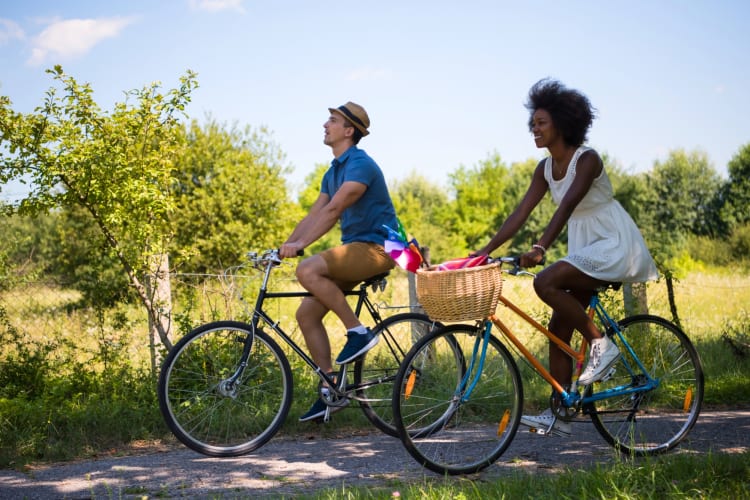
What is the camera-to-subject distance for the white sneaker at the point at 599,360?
14.5ft

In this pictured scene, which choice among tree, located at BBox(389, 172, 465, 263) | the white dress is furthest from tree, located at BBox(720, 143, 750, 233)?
the white dress

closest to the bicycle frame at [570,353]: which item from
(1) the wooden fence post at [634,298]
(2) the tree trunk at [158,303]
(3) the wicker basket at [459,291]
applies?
(3) the wicker basket at [459,291]

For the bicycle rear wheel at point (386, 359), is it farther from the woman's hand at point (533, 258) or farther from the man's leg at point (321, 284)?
the woman's hand at point (533, 258)

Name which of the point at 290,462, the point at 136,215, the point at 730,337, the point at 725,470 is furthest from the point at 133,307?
the point at 730,337

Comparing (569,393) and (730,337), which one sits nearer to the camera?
(569,393)

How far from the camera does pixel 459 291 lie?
400 cm

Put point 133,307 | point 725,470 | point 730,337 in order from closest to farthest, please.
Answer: point 725,470 → point 133,307 → point 730,337

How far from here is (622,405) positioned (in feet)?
16.0

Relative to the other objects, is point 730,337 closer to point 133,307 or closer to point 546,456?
point 546,456

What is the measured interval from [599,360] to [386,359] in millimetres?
1545

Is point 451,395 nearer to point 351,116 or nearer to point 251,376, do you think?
point 251,376

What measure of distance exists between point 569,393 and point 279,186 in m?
16.2

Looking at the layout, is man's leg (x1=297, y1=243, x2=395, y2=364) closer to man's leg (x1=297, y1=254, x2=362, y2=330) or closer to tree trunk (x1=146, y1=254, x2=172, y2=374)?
man's leg (x1=297, y1=254, x2=362, y2=330)

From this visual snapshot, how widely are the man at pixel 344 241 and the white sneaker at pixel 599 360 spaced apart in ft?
4.46
